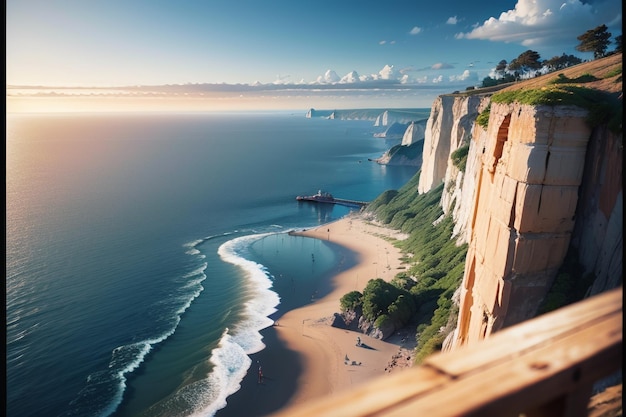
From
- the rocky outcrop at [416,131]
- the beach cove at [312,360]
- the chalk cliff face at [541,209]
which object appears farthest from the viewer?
the rocky outcrop at [416,131]

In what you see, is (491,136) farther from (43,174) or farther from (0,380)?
(43,174)

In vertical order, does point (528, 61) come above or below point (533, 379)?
above

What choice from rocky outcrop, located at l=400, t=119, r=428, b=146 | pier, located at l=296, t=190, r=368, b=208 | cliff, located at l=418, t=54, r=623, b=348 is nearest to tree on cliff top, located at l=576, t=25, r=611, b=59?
cliff, located at l=418, t=54, r=623, b=348

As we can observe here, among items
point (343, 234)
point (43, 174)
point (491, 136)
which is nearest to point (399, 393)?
point (491, 136)

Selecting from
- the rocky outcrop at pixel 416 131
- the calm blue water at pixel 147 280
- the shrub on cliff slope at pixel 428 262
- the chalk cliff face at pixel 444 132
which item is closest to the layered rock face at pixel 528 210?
the shrub on cliff slope at pixel 428 262

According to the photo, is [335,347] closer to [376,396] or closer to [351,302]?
[351,302]

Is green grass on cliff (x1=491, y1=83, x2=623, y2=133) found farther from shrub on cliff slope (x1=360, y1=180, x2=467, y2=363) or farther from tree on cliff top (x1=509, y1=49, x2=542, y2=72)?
tree on cliff top (x1=509, y1=49, x2=542, y2=72)

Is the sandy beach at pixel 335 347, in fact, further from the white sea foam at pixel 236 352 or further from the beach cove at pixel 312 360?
the white sea foam at pixel 236 352

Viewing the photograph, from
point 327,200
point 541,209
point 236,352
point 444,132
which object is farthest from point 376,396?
point 327,200
